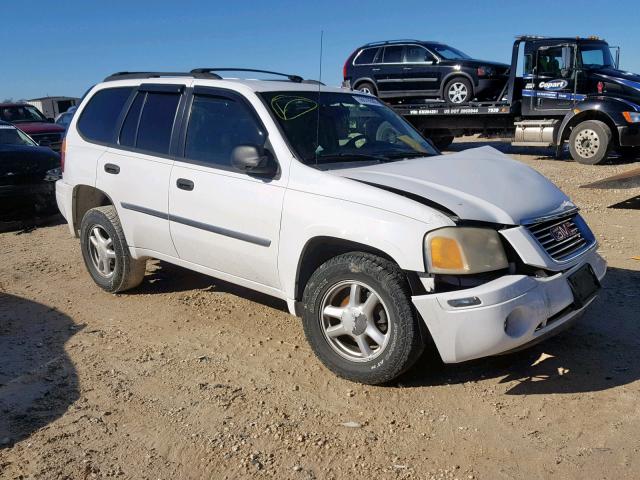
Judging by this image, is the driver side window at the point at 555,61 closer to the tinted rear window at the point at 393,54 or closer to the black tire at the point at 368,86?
the tinted rear window at the point at 393,54

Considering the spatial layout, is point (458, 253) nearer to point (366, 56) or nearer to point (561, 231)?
point (561, 231)

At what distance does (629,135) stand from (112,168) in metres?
→ 11.8

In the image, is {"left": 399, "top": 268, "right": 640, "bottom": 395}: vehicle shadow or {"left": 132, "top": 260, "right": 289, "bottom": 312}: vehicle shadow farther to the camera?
{"left": 132, "top": 260, "right": 289, "bottom": 312}: vehicle shadow

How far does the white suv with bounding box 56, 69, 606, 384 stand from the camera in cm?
331

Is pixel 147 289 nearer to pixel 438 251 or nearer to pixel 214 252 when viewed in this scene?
pixel 214 252

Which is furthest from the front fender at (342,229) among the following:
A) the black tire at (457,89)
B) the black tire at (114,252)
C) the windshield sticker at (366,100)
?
the black tire at (457,89)

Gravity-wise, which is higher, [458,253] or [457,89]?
[457,89]

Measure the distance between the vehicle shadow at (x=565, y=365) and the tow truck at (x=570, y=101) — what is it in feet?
33.9

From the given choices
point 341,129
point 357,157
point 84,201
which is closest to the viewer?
point 357,157

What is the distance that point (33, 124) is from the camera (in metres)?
16.2

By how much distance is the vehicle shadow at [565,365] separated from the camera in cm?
369

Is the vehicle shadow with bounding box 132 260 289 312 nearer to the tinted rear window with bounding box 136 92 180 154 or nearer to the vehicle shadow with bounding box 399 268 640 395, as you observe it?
the tinted rear window with bounding box 136 92 180 154

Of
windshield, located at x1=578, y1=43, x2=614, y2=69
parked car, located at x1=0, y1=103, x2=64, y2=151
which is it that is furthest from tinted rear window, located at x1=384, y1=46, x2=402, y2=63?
parked car, located at x1=0, y1=103, x2=64, y2=151

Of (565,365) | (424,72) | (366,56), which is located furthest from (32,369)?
(366,56)
